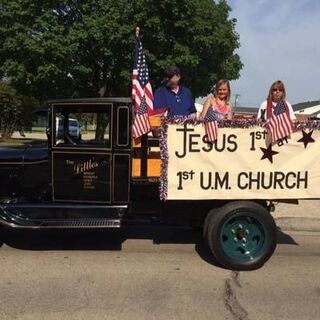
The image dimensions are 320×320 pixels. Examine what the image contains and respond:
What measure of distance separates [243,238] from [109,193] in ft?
5.18

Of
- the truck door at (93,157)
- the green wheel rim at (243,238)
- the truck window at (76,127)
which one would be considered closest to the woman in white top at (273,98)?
the green wheel rim at (243,238)

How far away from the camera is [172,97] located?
7293 mm

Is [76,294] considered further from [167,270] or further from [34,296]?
[167,270]

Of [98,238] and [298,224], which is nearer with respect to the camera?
[98,238]

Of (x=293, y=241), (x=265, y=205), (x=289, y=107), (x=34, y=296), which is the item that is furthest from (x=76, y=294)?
(x=293, y=241)

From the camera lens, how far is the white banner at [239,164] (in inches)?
256

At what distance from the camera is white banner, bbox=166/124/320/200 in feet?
21.3

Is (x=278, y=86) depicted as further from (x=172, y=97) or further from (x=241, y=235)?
(x=241, y=235)

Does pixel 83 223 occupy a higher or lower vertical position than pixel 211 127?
lower

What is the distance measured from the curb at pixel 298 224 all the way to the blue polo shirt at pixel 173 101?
2.77 m

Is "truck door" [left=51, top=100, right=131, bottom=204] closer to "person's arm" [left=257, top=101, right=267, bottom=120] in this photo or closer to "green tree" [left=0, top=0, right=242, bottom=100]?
"person's arm" [left=257, top=101, right=267, bottom=120]

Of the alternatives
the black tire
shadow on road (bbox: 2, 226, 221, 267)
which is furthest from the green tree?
the black tire

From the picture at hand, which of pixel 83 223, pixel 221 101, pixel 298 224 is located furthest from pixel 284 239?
pixel 83 223

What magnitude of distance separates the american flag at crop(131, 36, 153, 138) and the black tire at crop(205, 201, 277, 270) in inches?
48.1
